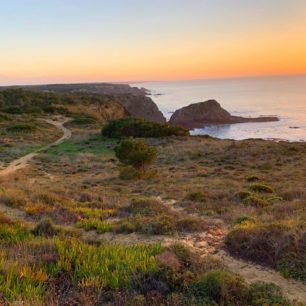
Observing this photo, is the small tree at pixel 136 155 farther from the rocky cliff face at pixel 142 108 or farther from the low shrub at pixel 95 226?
the rocky cliff face at pixel 142 108

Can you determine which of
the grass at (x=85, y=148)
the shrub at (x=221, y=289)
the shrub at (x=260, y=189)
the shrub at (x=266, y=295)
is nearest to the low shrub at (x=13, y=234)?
the shrub at (x=221, y=289)

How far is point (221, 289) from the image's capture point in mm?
5523

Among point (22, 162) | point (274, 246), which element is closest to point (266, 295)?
point (274, 246)

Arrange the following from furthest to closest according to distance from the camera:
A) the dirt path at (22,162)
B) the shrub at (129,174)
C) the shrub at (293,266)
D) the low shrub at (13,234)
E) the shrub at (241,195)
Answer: the dirt path at (22,162) < the shrub at (129,174) < the shrub at (241,195) < the low shrub at (13,234) < the shrub at (293,266)

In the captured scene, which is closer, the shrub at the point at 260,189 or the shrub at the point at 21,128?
the shrub at the point at 260,189

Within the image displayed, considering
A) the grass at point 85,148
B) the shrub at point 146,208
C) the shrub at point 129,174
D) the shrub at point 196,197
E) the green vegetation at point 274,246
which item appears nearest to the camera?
the green vegetation at point 274,246

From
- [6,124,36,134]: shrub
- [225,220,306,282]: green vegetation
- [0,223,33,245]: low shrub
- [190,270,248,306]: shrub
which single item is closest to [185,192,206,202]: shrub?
[225,220,306,282]: green vegetation

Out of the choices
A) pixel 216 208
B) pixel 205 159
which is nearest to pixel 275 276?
pixel 216 208

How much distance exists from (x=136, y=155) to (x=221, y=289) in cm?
2204

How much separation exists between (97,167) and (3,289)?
27.6m

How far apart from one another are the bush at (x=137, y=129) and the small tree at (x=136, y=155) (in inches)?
945

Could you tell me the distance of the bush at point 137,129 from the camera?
175 ft

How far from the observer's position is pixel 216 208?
43.4 feet

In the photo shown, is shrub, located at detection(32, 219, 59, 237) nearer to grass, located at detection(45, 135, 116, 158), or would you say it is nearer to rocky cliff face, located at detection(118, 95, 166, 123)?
grass, located at detection(45, 135, 116, 158)
